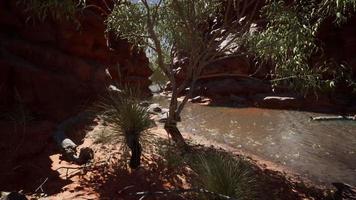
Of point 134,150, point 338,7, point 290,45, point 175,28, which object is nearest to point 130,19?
point 175,28

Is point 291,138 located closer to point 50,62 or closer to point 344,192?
point 344,192

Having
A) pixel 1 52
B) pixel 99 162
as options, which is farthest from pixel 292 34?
pixel 1 52

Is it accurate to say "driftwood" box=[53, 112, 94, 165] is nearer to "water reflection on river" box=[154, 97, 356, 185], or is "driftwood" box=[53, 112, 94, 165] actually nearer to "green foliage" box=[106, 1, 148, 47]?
"green foliage" box=[106, 1, 148, 47]

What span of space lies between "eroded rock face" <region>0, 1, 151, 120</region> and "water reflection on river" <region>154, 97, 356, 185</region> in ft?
16.4

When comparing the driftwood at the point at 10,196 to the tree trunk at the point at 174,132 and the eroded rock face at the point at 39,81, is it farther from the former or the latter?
the tree trunk at the point at 174,132

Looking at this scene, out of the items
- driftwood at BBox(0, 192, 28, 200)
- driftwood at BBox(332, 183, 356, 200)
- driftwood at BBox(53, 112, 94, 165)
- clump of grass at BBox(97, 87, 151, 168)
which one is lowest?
driftwood at BBox(332, 183, 356, 200)

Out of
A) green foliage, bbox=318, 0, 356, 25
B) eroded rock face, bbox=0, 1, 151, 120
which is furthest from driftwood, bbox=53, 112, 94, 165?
green foliage, bbox=318, 0, 356, 25

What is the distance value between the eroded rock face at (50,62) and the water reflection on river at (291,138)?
4999mm

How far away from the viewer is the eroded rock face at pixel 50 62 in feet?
32.4

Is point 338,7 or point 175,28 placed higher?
point 175,28

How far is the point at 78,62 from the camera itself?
45.2 feet

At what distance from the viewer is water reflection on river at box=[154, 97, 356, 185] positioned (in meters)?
10.5

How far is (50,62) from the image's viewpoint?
12.3 metres

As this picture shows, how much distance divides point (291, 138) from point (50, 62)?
9.55m
